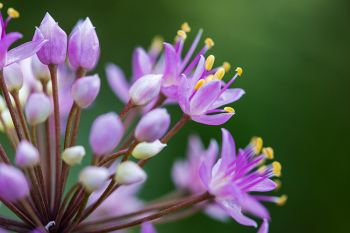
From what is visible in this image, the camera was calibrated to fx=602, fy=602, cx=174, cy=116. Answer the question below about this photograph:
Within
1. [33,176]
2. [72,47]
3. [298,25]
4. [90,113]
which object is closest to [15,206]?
[33,176]

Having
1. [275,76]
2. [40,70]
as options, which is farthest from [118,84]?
[275,76]

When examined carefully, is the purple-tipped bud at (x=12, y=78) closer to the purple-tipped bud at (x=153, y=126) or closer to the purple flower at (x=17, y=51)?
the purple flower at (x=17, y=51)

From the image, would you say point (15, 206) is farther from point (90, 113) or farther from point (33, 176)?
point (90, 113)

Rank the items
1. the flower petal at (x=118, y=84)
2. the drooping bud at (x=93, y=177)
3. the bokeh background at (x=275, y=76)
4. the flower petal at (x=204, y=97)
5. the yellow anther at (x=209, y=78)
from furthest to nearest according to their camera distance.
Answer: the bokeh background at (x=275, y=76) < the flower petal at (x=118, y=84) < the yellow anther at (x=209, y=78) < the flower petal at (x=204, y=97) < the drooping bud at (x=93, y=177)

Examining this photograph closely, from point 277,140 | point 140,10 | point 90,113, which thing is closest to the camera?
point 90,113

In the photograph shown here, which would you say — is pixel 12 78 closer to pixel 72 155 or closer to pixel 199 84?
pixel 72 155

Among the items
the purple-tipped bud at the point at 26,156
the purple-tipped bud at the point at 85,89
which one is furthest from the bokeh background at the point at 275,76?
the purple-tipped bud at the point at 26,156
